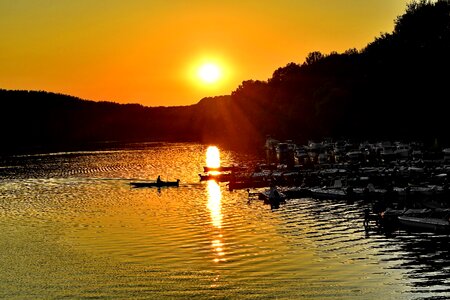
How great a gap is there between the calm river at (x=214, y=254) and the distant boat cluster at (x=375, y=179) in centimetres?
363

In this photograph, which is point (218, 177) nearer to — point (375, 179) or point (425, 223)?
point (375, 179)

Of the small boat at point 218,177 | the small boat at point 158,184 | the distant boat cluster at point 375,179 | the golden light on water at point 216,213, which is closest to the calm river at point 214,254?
the golden light on water at point 216,213

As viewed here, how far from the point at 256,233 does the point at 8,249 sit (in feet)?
78.8

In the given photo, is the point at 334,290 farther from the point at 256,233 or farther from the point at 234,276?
the point at 256,233

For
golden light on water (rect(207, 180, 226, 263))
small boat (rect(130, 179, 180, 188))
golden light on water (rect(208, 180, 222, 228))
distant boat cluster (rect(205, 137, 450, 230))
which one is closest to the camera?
golden light on water (rect(207, 180, 226, 263))

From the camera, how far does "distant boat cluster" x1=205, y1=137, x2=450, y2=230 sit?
64500 millimetres

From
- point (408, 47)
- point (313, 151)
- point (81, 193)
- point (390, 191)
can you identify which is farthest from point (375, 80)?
point (390, 191)

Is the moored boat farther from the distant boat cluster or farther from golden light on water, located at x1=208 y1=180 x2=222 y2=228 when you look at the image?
golden light on water, located at x1=208 y1=180 x2=222 y2=228

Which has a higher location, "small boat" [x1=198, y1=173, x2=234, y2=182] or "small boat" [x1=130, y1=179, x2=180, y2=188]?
"small boat" [x1=198, y1=173, x2=234, y2=182]

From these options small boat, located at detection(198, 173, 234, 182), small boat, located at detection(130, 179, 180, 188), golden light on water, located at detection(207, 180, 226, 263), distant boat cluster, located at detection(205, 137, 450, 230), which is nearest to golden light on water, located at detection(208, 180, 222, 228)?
golden light on water, located at detection(207, 180, 226, 263)

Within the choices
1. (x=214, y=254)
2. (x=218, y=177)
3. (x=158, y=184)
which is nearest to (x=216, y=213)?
(x=214, y=254)

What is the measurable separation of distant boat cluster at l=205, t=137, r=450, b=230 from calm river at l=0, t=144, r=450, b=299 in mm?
3625

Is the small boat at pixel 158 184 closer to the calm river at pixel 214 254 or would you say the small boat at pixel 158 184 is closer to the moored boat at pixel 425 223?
the calm river at pixel 214 254

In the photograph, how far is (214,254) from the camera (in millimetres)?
54000
